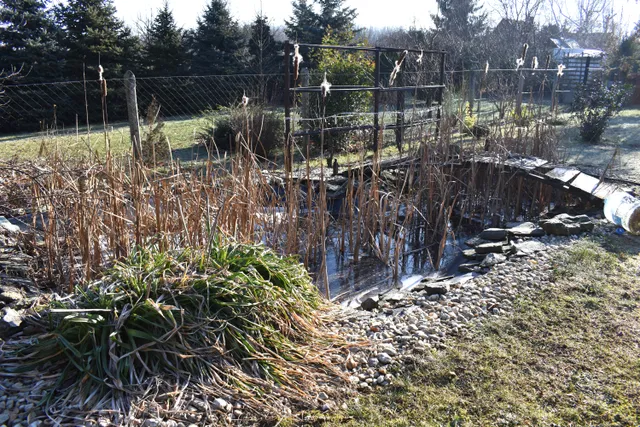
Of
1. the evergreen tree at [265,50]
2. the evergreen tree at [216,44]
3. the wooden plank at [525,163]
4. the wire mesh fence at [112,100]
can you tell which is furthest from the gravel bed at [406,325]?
the evergreen tree at [216,44]

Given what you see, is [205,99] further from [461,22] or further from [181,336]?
[461,22]

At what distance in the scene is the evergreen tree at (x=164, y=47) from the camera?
1460cm

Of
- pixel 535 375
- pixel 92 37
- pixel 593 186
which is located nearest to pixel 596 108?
pixel 593 186

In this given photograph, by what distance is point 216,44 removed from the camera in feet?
53.3

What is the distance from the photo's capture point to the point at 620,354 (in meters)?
2.49

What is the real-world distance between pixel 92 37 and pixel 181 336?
496 inches

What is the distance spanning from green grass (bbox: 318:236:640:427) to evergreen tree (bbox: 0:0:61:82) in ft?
42.5

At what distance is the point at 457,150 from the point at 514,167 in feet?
3.25

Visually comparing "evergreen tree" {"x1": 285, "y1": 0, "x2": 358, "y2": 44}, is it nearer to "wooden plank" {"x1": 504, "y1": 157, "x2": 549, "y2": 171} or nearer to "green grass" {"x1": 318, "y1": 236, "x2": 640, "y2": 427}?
Answer: "wooden plank" {"x1": 504, "y1": 157, "x2": 549, "y2": 171}

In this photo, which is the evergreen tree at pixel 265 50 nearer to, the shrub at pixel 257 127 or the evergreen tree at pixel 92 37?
the evergreen tree at pixel 92 37

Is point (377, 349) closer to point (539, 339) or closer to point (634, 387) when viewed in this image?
point (539, 339)

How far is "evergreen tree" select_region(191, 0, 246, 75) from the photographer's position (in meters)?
16.0

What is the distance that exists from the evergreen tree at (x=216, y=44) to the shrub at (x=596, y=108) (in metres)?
10.0

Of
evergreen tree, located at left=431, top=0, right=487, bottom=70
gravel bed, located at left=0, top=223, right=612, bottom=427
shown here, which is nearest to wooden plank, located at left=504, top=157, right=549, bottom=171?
gravel bed, located at left=0, top=223, right=612, bottom=427
